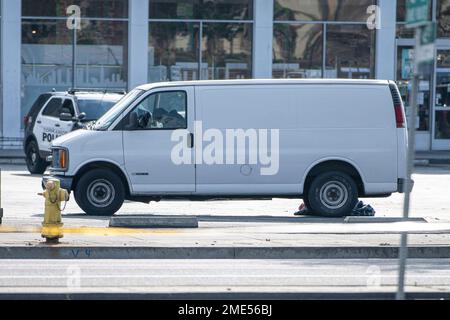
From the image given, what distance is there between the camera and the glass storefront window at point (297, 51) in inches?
1342

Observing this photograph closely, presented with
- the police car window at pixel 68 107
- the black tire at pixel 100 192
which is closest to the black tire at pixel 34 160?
the police car window at pixel 68 107

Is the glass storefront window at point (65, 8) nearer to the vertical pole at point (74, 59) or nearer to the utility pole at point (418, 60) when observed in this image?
the vertical pole at point (74, 59)

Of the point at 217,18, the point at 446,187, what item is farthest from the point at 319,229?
the point at 217,18

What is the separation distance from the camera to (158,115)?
682 inches

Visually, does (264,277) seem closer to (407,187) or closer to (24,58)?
(407,187)

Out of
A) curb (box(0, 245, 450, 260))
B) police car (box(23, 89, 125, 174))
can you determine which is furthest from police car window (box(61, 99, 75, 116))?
curb (box(0, 245, 450, 260))

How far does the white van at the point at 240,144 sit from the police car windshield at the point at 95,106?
22.0 feet

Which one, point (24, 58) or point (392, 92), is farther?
point (24, 58)

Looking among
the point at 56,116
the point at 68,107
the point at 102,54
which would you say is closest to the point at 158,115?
the point at 68,107

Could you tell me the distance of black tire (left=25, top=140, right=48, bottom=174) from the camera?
25.2 m

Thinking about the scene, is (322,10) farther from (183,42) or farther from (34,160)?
(34,160)

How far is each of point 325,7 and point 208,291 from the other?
82.8 feet

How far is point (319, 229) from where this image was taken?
15461mm

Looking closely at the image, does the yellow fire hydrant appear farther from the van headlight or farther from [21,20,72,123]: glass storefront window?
[21,20,72,123]: glass storefront window
